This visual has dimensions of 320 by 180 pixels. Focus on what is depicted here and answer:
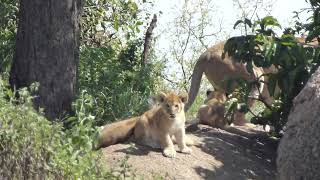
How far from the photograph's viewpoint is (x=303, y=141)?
660cm

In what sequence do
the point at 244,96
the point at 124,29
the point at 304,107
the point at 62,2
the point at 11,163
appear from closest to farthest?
1. the point at 11,163
2. the point at 304,107
3. the point at 62,2
4. the point at 244,96
5. the point at 124,29

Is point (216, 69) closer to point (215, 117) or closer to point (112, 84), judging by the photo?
point (215, 117)

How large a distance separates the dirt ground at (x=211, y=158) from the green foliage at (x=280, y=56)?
57cm

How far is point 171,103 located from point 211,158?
1021mm

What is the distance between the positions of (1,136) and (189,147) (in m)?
4.02

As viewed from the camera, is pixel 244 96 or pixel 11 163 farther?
pixel 244 96

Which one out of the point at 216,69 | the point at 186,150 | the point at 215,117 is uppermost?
the point at 216,69

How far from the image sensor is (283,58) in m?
9.46


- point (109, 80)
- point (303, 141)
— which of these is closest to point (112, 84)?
point (109, 80)

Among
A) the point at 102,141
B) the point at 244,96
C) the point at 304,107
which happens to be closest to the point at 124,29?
the point at 244,96

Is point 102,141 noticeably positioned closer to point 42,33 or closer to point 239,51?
point 42,33

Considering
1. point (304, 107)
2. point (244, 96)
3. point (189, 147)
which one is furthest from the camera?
point (244, 96)

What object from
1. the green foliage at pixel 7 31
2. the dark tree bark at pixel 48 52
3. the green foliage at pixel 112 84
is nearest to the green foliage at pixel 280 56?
the green foliage at pixel 112 84

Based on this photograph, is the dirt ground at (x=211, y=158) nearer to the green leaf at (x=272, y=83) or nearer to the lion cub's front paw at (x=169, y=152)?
the lion cub's front paw at (x=169, y=152)
